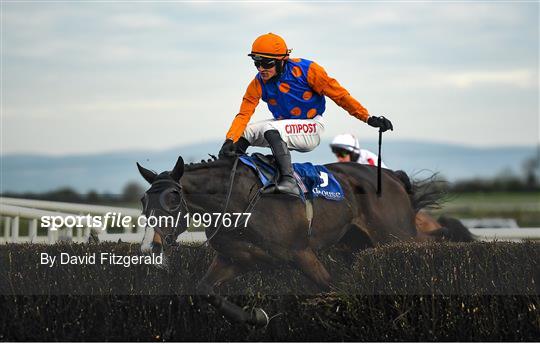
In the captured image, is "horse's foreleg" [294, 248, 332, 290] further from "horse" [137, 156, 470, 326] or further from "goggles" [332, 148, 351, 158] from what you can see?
"goggles" [332, 148, 351, 158]

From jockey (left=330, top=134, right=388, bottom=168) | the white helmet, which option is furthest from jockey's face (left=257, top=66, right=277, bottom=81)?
the white helmet

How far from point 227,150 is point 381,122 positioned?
1044 mm

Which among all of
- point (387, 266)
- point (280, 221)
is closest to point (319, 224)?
point (280, 221)

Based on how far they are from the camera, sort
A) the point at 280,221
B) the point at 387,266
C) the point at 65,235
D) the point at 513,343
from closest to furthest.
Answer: the point at 513,343 < the point at 387,266 < the point at 280,221 < the point at 65,235

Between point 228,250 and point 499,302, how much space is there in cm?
164

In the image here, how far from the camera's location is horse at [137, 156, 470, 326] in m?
6.14

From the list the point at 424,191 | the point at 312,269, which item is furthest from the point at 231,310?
the point at 424,191

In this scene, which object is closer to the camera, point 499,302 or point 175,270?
point 499,302

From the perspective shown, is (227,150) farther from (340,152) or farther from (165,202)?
(340,152)

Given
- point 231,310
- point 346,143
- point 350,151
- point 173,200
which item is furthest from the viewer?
point 346,143

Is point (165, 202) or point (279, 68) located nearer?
point (165, 202)

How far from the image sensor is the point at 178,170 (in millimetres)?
6297

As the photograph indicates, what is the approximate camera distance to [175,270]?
6410mm

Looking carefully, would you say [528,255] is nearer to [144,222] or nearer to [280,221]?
[280,221]
